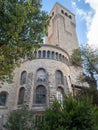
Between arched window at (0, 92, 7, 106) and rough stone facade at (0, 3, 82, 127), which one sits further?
arched window at (0, 92, 7, 106)

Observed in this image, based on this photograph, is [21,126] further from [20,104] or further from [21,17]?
[21,17]

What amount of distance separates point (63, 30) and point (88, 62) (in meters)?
13.1

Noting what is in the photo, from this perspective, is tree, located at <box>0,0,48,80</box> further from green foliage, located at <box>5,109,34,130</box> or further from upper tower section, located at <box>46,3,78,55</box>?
upper tower section, located at <box>46,3,78,55</box>

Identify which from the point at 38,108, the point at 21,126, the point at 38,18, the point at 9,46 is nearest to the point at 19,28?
the point at 9,46

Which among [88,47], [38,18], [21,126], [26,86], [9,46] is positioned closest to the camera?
[9,46]

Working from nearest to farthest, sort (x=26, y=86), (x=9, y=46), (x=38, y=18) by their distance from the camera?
(x=9, y=46) < (x=38, y=18) < (x=26, y=86)

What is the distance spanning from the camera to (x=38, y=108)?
20250 millimetres

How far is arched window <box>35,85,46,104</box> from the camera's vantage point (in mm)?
21016

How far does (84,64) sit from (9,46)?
16810 mm

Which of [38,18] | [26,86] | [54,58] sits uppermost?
[54,58]

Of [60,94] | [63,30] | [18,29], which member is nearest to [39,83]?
[60,94]

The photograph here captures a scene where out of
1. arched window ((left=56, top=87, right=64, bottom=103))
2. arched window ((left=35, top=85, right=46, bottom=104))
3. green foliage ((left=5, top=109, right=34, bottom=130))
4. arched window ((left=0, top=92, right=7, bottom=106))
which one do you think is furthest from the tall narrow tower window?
arched window ((left=0, top=92, right=7, bottom=106))

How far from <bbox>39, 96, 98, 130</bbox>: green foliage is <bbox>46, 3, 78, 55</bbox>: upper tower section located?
74.5 ft

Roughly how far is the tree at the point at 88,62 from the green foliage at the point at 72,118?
13.0 meters
